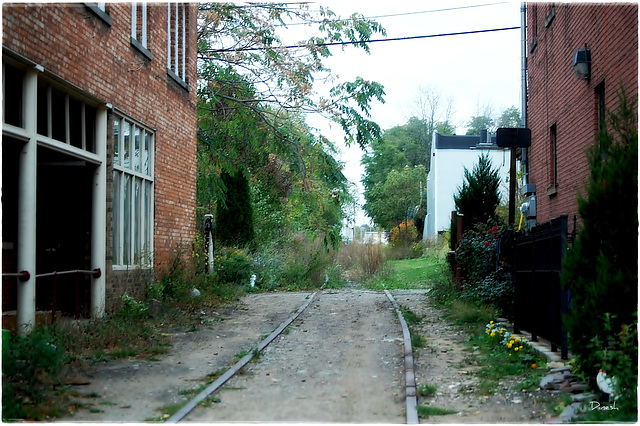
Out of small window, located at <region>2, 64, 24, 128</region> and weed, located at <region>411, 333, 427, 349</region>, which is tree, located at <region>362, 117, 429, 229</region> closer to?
weed, located at <region>411, 333, 427, 349</region>

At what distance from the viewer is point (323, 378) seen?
25.1 ft

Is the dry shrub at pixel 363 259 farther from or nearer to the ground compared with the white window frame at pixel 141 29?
nearer to the ground

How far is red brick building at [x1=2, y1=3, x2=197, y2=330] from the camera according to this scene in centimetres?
896

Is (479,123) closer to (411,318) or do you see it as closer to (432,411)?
(411,318)

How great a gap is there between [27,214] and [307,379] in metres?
4.07

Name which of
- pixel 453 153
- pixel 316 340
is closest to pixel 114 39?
pixel 316 340

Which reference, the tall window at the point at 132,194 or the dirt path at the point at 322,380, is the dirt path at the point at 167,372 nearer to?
the dirt path at the point at 322,380

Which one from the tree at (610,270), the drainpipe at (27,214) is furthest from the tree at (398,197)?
the tree at (610,270)

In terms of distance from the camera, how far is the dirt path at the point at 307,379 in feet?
19.7

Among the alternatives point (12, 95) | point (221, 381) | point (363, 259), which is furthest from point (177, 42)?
point (363, 259)

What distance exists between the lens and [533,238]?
915cm

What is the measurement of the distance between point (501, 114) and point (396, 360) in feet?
250

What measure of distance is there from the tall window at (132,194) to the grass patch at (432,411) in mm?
7411

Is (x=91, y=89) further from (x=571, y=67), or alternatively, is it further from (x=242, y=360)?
(x=571, y=67)
